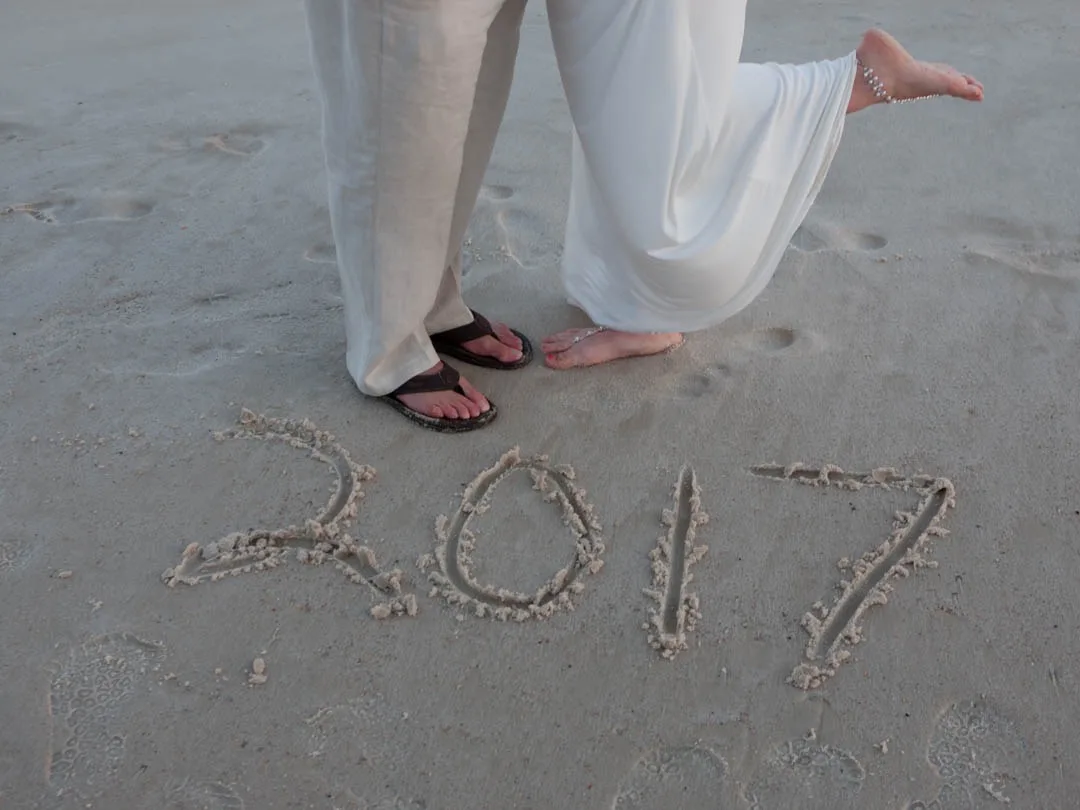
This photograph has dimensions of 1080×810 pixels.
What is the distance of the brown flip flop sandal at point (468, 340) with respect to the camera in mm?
1976

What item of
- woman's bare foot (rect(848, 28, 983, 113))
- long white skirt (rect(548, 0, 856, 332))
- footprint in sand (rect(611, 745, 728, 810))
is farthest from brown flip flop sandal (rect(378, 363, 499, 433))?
woman's bare foot (rect(848, 28, 983, 113))

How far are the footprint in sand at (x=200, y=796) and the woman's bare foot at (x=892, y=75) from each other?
144 cm

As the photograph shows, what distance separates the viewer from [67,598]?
1.48 meters

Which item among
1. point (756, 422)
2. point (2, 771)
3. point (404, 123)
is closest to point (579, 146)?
point (404, 123)

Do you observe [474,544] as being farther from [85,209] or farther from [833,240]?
[85,209]

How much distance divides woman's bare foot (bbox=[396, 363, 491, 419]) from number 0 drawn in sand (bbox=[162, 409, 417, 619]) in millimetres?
183

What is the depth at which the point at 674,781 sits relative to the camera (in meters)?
1.24

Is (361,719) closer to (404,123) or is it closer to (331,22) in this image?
(404,123)

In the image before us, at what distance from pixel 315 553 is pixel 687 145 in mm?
890

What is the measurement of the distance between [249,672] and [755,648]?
0.71 metres

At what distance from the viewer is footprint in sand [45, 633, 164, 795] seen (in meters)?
1.24

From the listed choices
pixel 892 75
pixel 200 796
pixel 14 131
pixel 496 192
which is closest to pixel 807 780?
pixel 200 796

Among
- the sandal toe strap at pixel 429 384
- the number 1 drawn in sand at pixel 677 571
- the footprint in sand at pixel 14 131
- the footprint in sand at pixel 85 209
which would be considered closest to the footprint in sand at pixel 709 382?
the number 1 drawn in sand at pixel 677 571

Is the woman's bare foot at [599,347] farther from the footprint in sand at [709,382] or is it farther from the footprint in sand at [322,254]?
the footprint in sand at [322,254]
